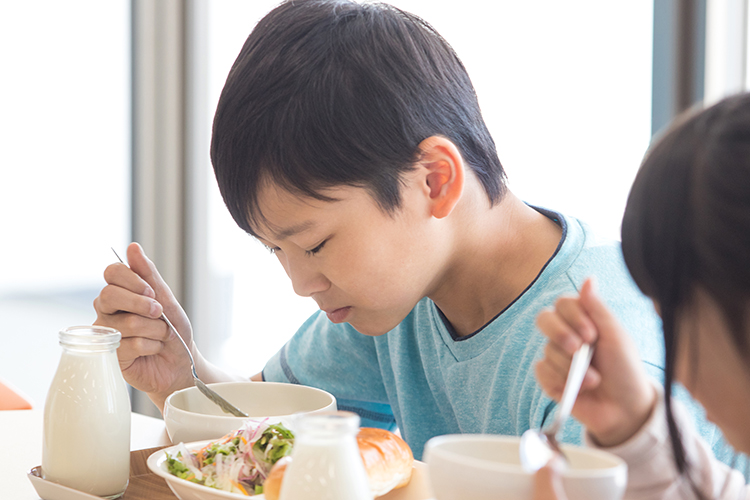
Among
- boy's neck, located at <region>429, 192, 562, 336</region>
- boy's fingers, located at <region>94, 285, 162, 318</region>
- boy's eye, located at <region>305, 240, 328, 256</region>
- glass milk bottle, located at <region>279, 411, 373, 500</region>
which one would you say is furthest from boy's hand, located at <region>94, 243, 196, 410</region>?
glass milk bottle, located at <region>279, 411, 373, 500</region>

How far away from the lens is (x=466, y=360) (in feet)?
3.36

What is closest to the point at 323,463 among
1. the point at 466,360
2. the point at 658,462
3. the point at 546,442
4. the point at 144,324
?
the point at 546,442

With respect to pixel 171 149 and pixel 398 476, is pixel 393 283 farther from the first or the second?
pixel 171 149

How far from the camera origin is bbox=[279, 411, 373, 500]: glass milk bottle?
51cm

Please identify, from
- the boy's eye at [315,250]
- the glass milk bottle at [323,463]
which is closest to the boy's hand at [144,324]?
the boy's eye at [315,250]

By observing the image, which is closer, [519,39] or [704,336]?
[704,336]

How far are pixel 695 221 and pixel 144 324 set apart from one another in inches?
33.0

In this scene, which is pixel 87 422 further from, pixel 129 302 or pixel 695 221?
pixel 695 221

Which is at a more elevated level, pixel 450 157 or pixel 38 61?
pixel 38 61

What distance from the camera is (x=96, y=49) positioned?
2738mm

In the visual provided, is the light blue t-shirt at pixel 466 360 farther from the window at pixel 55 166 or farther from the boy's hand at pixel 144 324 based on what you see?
the window at pixel 55 166

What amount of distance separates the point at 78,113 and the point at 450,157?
2.27m

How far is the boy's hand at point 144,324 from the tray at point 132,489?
0.94 feet

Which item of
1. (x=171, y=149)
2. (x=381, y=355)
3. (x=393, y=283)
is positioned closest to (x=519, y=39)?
(x=381, y=355)
